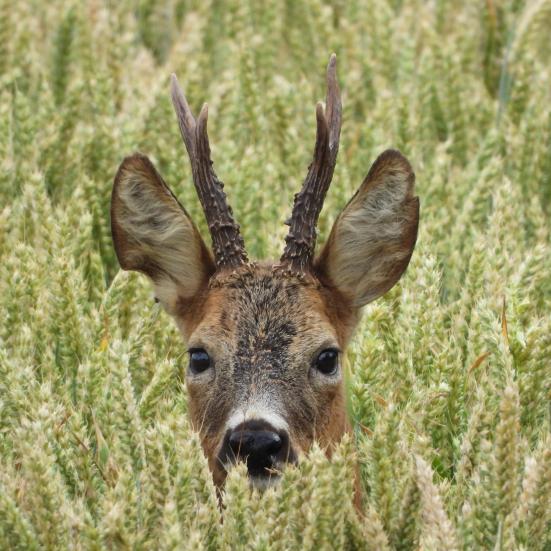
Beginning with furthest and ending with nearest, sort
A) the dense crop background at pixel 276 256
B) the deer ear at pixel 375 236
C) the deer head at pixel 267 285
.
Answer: the deer ear at pixel 375 236 → the deer head at pixel 267 285 → the dense crop background at pixel 276 256

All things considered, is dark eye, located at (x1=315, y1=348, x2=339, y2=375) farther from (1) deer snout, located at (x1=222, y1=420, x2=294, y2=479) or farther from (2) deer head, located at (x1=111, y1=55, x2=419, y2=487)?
(1) deer snout, located at (x1=222, y1=420, x2=294, y2=479)

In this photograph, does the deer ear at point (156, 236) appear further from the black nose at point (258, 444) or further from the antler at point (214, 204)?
the black nose at point (258, 444)

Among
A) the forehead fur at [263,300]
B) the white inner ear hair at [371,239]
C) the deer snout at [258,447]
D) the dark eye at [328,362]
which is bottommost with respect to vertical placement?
the deer snout at [258,447]

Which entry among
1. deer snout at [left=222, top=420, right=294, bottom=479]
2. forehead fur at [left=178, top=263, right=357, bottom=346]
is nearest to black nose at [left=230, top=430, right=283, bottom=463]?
deer snout at [left=222, top=420, right=294, bottom=479]

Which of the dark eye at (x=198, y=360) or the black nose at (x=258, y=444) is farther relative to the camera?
the dark eye at (x=198, y=360)

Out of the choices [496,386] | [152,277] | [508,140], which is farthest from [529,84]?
[496,386]

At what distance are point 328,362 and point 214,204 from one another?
82 cm

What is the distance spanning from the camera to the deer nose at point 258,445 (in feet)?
17.5

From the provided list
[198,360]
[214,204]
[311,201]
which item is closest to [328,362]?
[198,360]

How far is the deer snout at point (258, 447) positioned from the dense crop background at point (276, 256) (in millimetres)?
352

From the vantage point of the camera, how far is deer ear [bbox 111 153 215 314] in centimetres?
637

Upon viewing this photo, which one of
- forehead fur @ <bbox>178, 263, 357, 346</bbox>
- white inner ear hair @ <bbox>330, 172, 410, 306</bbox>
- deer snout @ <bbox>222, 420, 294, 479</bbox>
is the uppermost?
white inner ear hair @ <bbox>330, 172, 410, 306</bbox>

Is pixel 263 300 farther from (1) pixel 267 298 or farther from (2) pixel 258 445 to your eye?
(2) pixel 258 445

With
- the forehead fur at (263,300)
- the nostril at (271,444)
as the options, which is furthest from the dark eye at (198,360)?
the nostril at (271,444)
